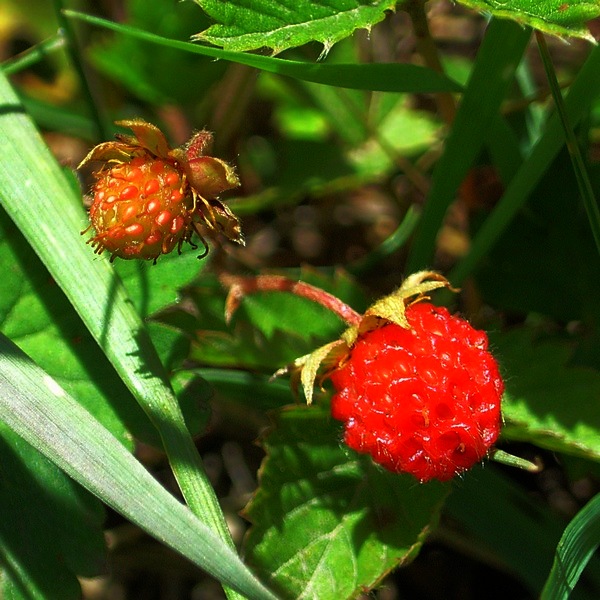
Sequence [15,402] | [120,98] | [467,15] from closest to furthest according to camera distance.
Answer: [15,402] → [120,98] → [467,15]

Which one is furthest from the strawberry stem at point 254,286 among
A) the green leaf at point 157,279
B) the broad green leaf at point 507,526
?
the broad green leaf at point 507,526

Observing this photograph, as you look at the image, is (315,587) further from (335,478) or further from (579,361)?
(579,361)

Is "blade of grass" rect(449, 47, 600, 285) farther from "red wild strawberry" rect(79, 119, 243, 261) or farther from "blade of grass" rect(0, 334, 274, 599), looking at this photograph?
"blade of grass" rect(0, 334, 274, 599)

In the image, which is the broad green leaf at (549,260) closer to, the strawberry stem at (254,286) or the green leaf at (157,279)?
the strawberry stem at (254,286)

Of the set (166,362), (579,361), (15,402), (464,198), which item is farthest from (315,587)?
(464,198)

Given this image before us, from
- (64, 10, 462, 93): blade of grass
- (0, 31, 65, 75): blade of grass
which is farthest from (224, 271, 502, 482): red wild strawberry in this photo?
(0, 31, 65, 75): blade of grass

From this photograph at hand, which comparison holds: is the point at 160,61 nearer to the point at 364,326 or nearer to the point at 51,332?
the point at 51,332
